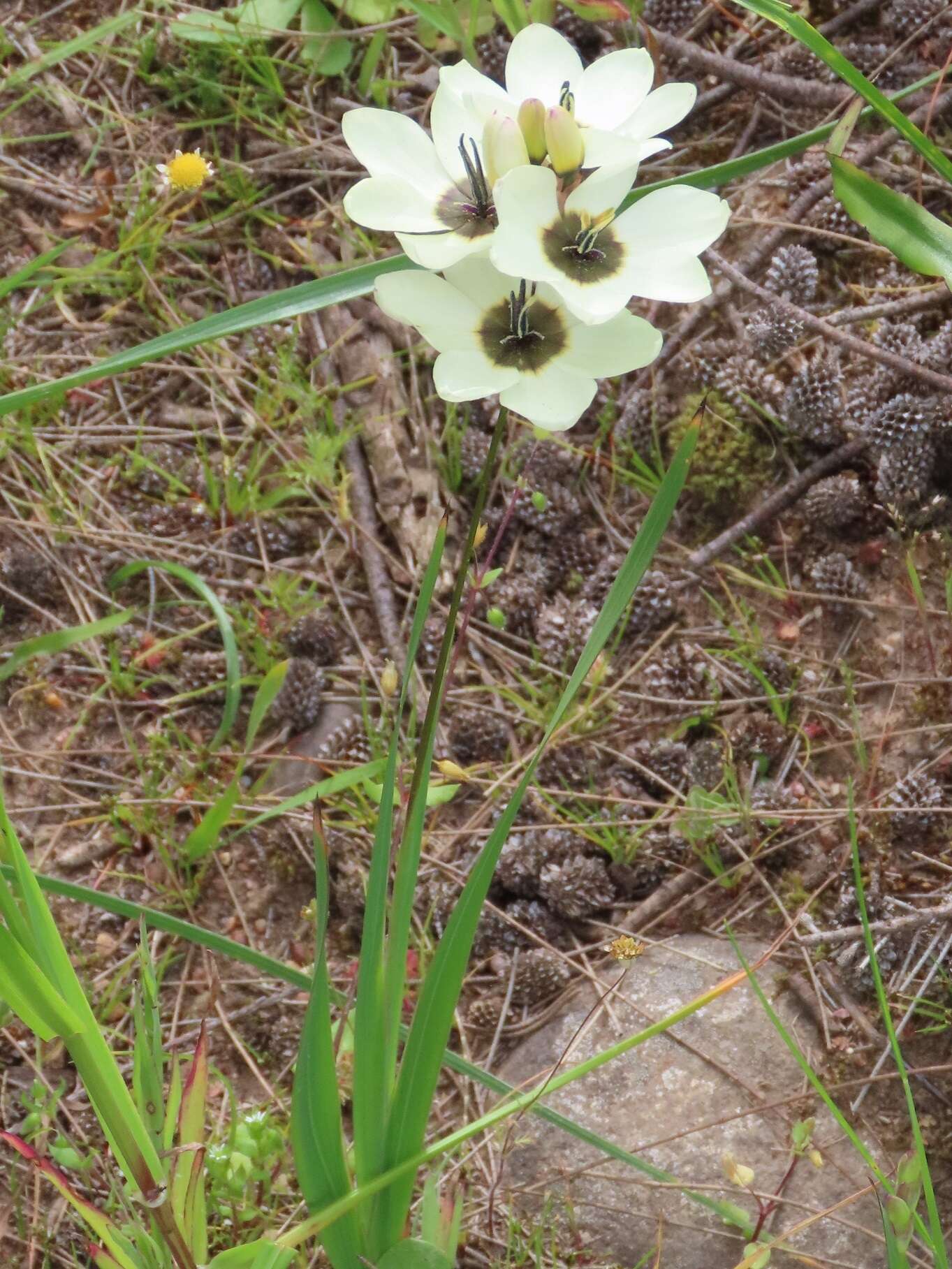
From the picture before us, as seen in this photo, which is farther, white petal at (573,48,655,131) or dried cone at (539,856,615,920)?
dried cone at (539,856,615,920)

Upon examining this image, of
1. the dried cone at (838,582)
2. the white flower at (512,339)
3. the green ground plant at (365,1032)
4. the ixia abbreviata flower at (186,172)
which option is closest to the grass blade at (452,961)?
the green ground plant at (365,1032)

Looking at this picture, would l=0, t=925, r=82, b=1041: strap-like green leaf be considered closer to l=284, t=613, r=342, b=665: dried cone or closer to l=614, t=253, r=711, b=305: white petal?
l=614, t=253, r=711, b=305: white petal

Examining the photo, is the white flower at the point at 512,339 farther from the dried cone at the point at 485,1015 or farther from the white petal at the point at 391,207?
the dried cone at the point at 485,1015

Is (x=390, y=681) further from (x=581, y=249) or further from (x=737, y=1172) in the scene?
(x=581, y=249)

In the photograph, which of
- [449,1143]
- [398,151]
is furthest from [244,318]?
[449,1143]

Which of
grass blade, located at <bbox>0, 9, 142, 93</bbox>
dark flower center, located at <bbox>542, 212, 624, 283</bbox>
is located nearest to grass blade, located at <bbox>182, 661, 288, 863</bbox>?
dark flower center, located at <bbox>542, 212, 624, 283</bbox>

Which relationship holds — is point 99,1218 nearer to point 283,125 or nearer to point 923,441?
point 923,441
